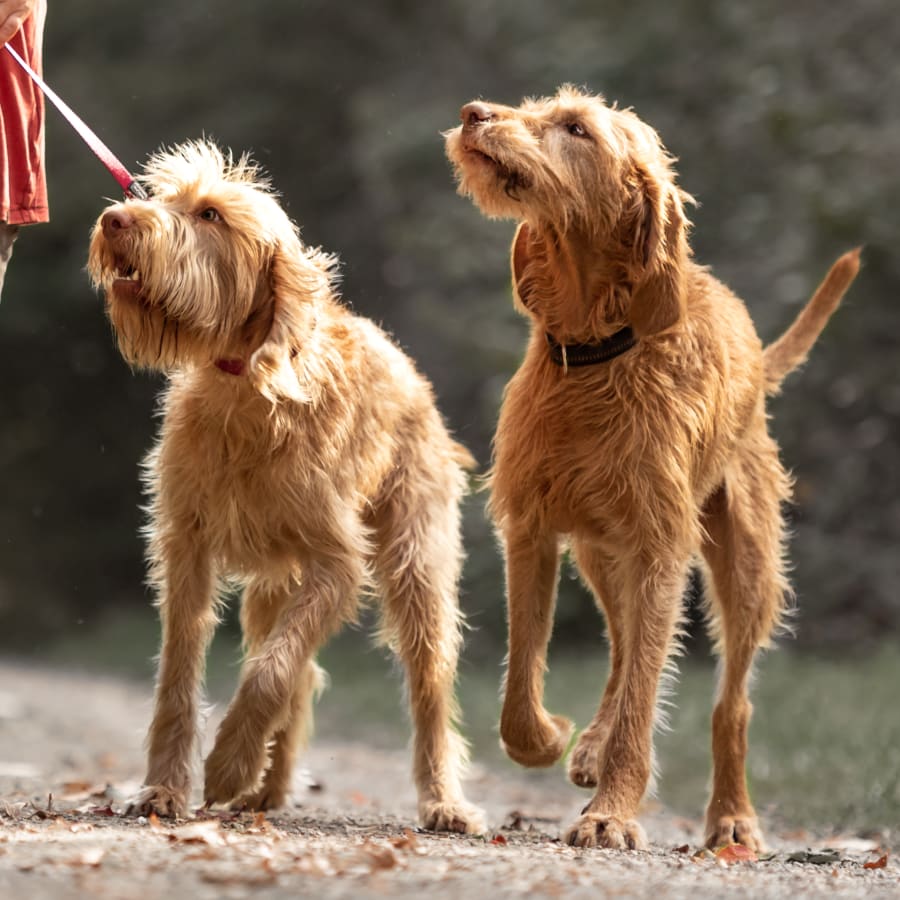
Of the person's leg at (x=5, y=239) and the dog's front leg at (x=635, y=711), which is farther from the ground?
the person's leg at (x=5, y=239)

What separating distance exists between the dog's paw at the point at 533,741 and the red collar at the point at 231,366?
1.63 meters

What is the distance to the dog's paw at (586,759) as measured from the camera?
635 cm

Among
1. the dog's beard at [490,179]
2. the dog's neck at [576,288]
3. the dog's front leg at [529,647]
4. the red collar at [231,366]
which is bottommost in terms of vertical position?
the dog's front leg at [529,647]

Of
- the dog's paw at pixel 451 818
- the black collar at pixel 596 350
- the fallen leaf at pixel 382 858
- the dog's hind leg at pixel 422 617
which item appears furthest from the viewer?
the dog's hind leg at pixel 422 617

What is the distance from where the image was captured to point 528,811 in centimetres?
812

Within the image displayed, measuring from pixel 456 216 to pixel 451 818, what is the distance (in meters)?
10.8

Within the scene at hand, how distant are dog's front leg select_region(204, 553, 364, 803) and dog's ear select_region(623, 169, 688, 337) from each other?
5.00 feet

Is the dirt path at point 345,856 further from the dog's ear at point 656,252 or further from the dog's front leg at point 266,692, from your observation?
the dog's ear at point 656,252

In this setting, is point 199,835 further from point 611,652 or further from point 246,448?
point 611,652

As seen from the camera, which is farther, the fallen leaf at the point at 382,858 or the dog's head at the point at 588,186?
the dog's head at the point at 588,186

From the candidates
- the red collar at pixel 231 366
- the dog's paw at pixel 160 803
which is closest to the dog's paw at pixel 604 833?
the dog's paw at pixel 160 803

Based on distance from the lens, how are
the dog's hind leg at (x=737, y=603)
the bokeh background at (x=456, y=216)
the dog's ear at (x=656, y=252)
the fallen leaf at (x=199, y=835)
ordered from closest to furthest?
the fallen leaf at (x=199, y=835) < the dog's ear at (x=656, y=252) < the dog's hind leg at (x=737, y=603) < the bokeh background at (x=456, y=216)

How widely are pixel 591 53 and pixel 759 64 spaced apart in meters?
1.71

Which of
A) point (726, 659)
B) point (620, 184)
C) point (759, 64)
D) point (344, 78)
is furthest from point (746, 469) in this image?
point (344, 78)
